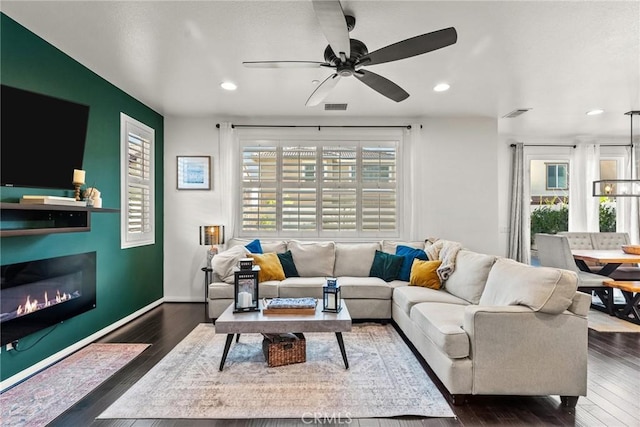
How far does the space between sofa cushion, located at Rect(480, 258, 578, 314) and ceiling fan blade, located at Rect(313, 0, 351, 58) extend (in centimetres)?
197

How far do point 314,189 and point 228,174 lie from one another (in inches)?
50.1

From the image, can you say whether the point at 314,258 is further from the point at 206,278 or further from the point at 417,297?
the point at 417,297

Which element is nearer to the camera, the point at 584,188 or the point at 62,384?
the point at 62,384

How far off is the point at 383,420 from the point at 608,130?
22.1ft

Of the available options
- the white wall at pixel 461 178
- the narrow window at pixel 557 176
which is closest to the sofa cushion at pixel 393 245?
the white wall at pixel 461 178

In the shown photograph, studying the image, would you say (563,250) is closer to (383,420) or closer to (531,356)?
(531,356)

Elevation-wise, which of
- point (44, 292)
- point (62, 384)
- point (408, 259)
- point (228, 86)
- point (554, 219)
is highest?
point (228, 86)

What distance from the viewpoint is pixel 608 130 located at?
20.2ft

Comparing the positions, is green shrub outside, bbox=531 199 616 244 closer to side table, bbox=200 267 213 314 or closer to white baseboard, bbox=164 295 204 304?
side table, bbox=200 267 213 314

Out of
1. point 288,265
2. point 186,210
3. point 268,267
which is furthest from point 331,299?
point 186,210

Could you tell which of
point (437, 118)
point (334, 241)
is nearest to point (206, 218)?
point (334, 241)

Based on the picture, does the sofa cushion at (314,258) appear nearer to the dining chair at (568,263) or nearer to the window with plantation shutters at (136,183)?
the window with plantation shutters at (136,183)

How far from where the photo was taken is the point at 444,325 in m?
2.48

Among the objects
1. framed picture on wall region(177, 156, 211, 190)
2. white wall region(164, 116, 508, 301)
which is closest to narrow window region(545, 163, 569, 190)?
white wall region(164, 116, 508, 301)
